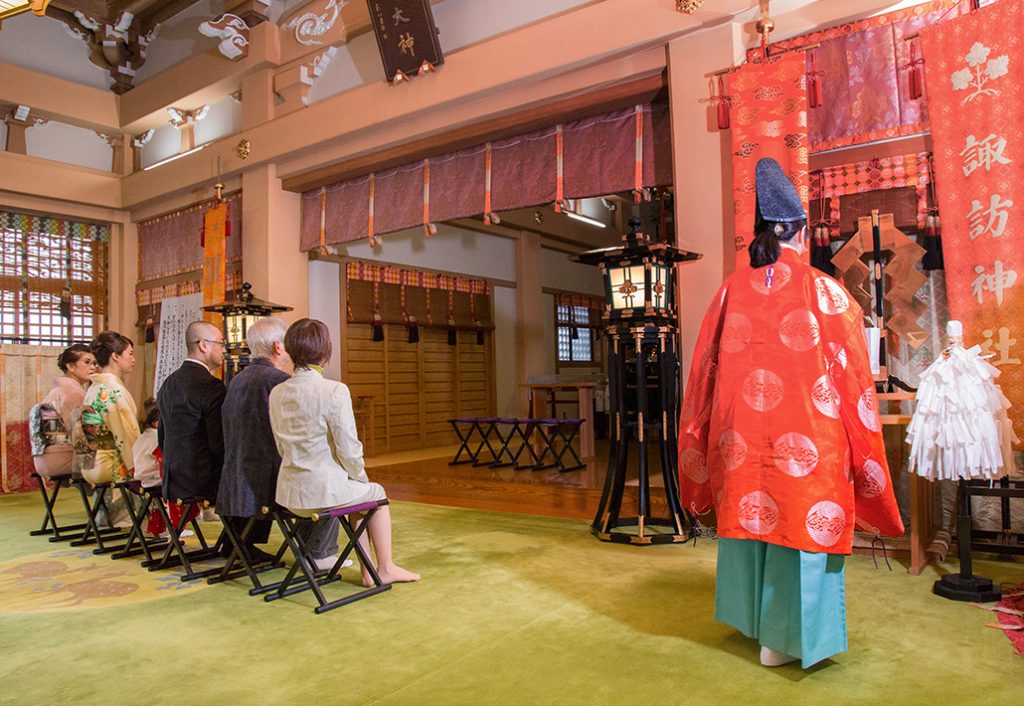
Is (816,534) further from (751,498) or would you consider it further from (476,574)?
(476,574)

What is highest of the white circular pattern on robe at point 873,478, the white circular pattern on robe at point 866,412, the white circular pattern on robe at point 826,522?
the white circular pattern on robe at point 866,412

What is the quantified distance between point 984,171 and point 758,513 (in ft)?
7.52

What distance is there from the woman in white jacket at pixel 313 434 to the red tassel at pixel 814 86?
2872 mm

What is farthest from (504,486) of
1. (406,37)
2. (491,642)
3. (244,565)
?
(406,37)

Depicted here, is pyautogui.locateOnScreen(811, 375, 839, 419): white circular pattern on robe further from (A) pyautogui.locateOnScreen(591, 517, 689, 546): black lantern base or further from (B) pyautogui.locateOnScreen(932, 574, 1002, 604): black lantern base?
(A) pyautogui.locateOnScreen(591, 517, 689, 546): black lantern base

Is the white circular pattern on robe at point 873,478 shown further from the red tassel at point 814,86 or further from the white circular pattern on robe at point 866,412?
the red tassel at point 814,86

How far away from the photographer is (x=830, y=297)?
2285 mm

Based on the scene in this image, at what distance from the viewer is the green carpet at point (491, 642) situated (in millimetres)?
2143

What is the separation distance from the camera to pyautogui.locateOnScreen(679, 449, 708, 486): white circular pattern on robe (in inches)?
101

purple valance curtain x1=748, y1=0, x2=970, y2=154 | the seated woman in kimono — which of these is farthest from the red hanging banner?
purple valance curtain x1=748, y1=0, x2=970, y2=154

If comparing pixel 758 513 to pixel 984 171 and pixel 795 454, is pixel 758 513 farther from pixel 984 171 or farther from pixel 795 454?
pixel 984 171

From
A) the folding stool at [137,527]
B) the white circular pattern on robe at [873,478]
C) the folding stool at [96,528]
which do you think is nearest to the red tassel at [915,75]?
the white circular pattern on robe at [873,478]

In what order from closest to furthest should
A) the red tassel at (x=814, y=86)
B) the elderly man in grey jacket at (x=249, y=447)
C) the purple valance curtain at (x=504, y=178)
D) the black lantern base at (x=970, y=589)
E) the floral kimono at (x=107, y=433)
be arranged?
1. the black lantern base at (x=970, y=589)
2. the elderly man in grey jacket at (x=249, y=447)
3. the red tassel at (x=814, y=86)
4. the floral kimono at (x=107, y=433)
5. the purple valance curtain at (x=504, y=178)

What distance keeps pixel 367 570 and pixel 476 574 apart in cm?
54
